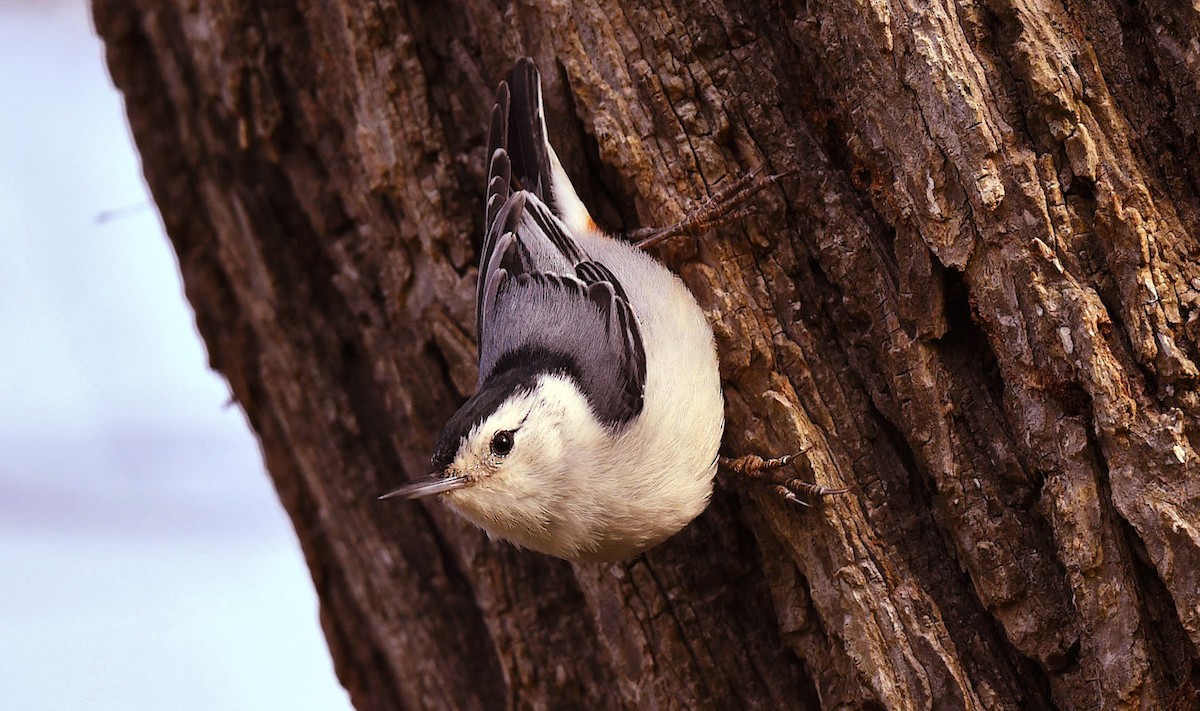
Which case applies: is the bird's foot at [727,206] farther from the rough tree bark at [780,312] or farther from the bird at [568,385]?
the bird at [568,385]

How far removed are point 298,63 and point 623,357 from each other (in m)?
1.36

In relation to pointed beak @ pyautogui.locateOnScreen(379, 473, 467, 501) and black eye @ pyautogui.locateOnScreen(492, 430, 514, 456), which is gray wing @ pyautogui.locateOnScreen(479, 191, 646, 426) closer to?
black eye @ pyautogui.locateOnScreen(492, 430, 514, 456)

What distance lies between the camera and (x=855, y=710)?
2238 mm

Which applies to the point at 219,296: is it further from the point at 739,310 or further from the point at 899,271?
the point at 899,271

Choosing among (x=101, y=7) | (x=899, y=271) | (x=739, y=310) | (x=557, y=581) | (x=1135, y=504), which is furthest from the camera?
(x=101, y=7)

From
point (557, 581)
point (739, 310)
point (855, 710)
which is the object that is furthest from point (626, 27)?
point (855, 710)

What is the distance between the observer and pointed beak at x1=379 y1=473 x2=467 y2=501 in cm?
215

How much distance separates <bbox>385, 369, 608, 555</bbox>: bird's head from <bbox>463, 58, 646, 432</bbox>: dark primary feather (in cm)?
7

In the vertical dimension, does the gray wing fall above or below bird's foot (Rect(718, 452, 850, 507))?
above

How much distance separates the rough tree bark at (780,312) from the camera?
2.03 meters

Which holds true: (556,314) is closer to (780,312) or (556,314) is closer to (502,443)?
(502,443)

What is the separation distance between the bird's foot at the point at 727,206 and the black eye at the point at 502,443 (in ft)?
Answer: 2.18

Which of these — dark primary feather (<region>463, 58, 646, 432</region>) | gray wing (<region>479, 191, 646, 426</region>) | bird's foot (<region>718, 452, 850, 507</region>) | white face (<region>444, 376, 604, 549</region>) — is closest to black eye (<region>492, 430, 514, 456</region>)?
white face (<region>444, 376, 604, 549</region>)

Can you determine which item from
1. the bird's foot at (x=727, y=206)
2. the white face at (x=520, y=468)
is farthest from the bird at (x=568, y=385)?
the bird's foot at (x=727, y=206)
